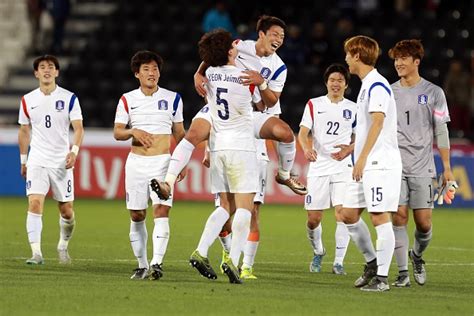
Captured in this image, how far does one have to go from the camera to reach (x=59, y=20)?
3006cm

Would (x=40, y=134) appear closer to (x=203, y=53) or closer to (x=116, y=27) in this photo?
(x=203, y=53)

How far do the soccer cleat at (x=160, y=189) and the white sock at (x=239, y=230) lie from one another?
0.70 metres

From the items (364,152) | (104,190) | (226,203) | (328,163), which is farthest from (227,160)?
(104,190)

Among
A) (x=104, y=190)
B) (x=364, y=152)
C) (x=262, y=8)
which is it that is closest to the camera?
(x=364, y=152)

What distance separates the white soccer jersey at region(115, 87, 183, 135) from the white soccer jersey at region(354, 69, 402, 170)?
7.21 feet

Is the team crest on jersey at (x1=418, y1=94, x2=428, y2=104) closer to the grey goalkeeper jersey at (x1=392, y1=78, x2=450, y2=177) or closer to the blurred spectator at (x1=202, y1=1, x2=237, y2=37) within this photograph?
the grey goalkeeper jersey at (x1=392, y1=78, x2=450, y2=177)

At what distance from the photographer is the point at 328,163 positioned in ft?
47.7

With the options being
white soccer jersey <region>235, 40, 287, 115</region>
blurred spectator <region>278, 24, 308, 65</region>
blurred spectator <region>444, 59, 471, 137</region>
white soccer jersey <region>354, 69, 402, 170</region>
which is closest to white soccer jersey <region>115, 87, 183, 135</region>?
white soccer jersey <region>235, 40, 287, 115</region>

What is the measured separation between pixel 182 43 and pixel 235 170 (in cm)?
1855

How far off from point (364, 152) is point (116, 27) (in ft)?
66.4

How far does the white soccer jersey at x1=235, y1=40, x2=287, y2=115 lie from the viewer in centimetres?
1284

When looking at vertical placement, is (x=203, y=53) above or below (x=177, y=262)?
above

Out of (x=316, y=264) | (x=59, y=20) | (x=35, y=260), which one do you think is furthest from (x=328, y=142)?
(x=59, y=20)

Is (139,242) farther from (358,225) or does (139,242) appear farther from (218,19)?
(218,19)
